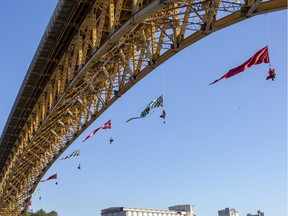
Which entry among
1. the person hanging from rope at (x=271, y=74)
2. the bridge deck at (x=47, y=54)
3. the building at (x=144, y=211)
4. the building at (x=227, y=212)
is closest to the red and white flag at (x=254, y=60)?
the person hanging from rope at (x=271, y=74)

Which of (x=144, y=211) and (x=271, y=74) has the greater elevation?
(x=271, y=74)

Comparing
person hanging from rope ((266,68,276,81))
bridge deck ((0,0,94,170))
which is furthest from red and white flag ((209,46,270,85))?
bridge deck ((0,0,94,170))

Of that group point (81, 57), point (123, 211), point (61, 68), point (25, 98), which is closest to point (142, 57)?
point (81, 57)

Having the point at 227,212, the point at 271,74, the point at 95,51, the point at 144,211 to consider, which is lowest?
the point at 227,212

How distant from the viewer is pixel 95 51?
19609 millimetres

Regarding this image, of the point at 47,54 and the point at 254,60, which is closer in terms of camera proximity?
the point at 254,60

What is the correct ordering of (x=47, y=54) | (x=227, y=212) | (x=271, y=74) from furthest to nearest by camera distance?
1. (x=227, y=212)
2. (x=47, y=54)
3. (x=271, y=74)

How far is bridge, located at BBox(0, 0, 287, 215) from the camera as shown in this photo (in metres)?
15.9

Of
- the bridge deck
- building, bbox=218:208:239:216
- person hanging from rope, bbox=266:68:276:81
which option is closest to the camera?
person hanging from rope, bbox=266:68:276:81

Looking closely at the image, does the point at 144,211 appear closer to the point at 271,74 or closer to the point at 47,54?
the point at 47,54

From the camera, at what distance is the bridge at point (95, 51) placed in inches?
627

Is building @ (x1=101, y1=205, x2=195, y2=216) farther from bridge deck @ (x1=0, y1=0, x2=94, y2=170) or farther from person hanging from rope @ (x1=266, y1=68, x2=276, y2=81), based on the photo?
person hanging from rope @ (x1=266, y1=68, x2=276, y2=81)

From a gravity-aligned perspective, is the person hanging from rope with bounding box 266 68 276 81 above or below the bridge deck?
below

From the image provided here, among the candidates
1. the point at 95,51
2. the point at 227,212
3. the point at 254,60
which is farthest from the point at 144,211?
the point at 254,60
